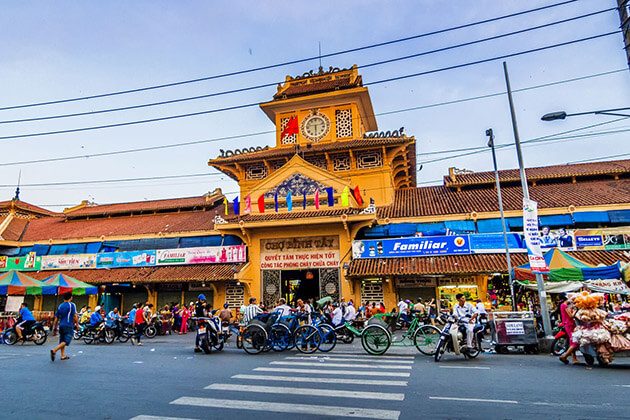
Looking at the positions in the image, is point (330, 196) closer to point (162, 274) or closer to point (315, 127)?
point (315, 127)

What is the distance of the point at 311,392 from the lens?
22.2ft

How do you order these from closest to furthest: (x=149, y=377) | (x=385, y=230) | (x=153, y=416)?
(x=153, y=416) < (x=149, y=377) < (x=385, y=230)

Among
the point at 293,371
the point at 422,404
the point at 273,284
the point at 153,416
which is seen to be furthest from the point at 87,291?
the point at 422,404

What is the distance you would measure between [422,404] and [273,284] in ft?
55.2

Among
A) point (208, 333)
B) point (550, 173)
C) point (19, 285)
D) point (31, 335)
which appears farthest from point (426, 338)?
point (19, 285)

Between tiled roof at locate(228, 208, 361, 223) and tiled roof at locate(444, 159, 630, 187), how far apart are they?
8458mm

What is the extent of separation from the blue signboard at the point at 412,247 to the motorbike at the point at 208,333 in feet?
30.9

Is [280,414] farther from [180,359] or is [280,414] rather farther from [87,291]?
[87,291]

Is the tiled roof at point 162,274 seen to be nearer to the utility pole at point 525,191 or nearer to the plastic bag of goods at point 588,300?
the utility pole at point 525,191

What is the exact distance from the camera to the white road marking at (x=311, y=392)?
6438 mm

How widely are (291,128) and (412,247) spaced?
11.6 metres

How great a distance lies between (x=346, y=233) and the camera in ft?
70.2

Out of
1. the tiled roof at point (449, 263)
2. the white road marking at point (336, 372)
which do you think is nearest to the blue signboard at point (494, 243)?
the tiled roof at point (449, 263)

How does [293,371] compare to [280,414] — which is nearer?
[280,414]
